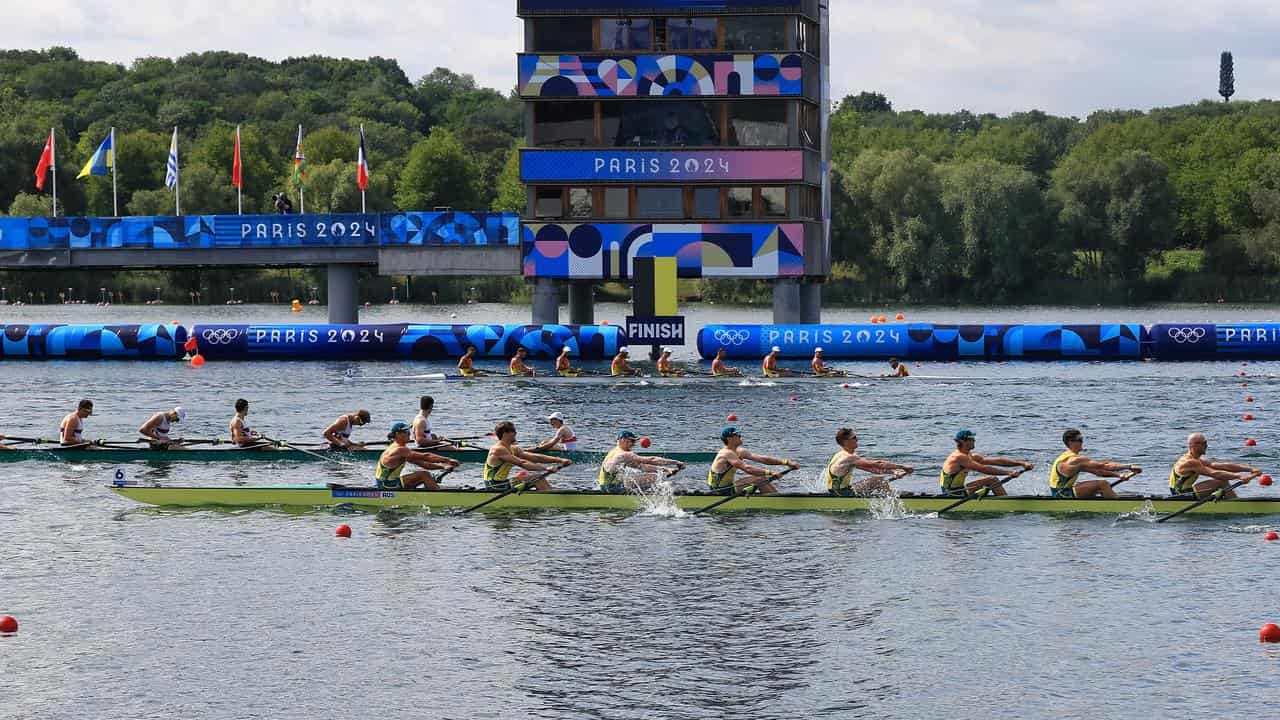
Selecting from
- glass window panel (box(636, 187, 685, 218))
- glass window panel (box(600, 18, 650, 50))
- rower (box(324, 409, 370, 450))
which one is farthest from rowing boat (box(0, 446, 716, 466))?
glass window panel (box(600, 18, 650, 50))

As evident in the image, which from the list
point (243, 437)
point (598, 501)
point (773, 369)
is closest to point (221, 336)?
point (773, 369)

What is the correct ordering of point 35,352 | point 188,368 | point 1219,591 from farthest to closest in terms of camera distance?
point 35,352 → point 188,368 → point 1219,591

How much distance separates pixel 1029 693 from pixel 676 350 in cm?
6940

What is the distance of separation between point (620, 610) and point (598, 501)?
26.6 ft

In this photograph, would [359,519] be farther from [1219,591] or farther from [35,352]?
[35,352]

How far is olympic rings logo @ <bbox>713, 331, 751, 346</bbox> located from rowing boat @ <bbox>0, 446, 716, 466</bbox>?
33.3m

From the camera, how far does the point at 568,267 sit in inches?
3123

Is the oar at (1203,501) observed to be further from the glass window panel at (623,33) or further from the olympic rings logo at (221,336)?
the olympic rings logo at (221,336)

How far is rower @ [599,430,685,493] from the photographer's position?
33.4m

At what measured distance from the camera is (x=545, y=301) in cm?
8100

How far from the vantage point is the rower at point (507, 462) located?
111ft

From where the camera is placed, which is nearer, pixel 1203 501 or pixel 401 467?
pixel 1203 501

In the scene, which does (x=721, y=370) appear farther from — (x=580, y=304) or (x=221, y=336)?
(x=221, y=336)

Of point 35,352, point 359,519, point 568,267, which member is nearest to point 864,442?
point 359,519
